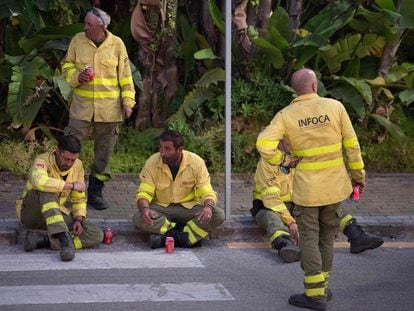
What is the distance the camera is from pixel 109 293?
7180mm

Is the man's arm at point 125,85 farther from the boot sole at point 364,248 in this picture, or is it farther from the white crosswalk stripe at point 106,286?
the boot sole at point 364,248

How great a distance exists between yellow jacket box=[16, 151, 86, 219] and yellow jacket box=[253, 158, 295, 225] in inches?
66.7

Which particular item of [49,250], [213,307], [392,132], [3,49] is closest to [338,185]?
[213,307]

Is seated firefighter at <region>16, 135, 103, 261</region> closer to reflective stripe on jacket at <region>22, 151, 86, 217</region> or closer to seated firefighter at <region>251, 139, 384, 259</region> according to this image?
reflective stripe on jacket at <region>22, 151, 86, 217</region>

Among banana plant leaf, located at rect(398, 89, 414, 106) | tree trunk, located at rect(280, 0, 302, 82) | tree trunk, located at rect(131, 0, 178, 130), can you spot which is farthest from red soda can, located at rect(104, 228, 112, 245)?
banana plant leaf, located at rect(398, 89, 414, 106)

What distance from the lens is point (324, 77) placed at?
12211 millimetres

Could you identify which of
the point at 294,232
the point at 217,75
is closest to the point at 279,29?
the point at 217,75

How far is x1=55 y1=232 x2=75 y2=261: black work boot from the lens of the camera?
26.5 feet

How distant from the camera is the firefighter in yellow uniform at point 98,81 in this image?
9383mm

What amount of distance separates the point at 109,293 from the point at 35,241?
1496mm

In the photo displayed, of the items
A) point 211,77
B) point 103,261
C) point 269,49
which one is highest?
point 269,49

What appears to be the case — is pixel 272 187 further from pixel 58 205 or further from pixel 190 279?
pixel 58 205

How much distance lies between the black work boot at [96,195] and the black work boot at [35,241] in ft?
4.09

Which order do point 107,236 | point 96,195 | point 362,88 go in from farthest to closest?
1. point 362,88
2. point 96,195
3. point 107,236
